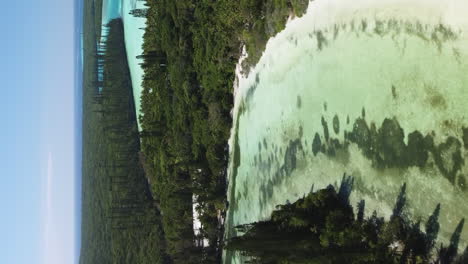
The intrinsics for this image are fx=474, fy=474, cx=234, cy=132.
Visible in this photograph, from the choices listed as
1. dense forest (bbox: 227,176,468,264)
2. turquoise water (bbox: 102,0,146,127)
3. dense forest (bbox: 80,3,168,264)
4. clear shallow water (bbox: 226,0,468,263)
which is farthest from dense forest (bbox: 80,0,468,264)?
turquoise water (bbox: 102,0,146,127)

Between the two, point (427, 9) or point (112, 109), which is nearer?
point (427, 9)

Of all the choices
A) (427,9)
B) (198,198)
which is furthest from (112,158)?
(427,9)

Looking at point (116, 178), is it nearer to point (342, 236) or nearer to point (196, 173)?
point (196, 173)

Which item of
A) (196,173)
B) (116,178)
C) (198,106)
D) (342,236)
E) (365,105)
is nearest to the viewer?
(342,236)

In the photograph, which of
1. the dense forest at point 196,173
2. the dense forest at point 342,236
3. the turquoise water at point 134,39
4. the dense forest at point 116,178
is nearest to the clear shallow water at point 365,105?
the dense forest at point 342,236

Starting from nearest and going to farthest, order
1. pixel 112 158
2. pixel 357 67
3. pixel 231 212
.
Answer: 1. pixel 357 67
2. pixel 231 212
3. pixel 112 158

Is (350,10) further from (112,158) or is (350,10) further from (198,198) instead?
(112,158)

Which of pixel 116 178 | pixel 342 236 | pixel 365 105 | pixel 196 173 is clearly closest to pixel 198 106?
pixel 196 173

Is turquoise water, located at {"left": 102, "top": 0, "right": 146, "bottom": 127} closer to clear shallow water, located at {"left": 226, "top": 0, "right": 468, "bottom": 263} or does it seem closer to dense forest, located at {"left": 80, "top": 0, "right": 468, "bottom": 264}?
dense forest, located at {"left": 80, "top": 0, "right": 468, "bottom": 264}
